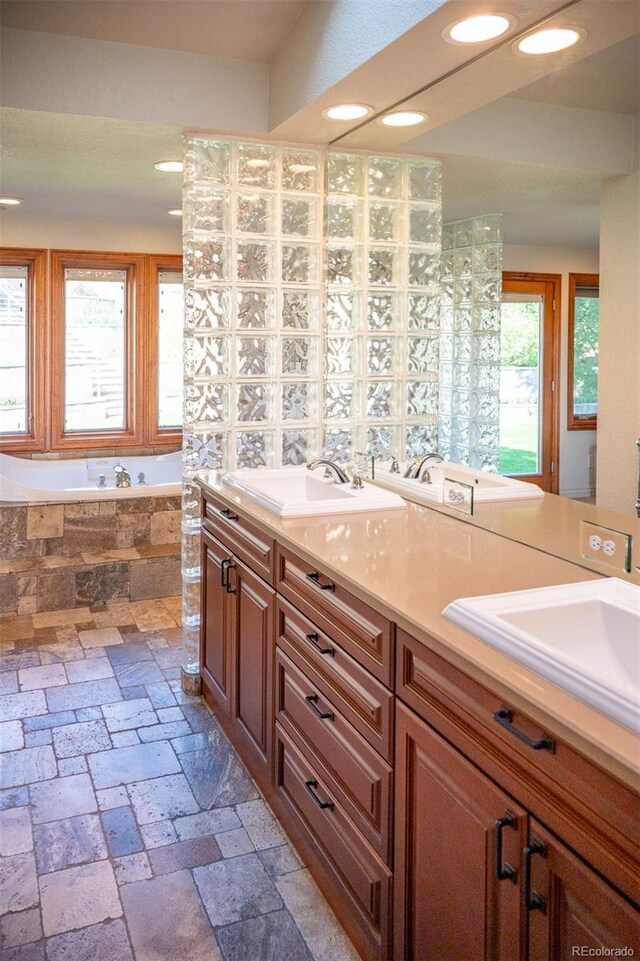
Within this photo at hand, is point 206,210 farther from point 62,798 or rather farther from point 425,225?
point 62,798

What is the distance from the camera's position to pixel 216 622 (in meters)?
2.99

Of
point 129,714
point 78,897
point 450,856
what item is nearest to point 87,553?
point 129,714

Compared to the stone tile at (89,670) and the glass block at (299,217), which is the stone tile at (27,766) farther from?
the glass block at (299,217)

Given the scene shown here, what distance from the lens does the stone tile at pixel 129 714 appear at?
9.91 ft

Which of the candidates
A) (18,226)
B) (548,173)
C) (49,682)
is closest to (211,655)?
(49,682)

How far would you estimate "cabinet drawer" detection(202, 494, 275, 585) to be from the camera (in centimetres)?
→ 238

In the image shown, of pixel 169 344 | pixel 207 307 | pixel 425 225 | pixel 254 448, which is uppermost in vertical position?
pixel 425 225

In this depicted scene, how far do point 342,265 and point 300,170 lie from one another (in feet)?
1.37

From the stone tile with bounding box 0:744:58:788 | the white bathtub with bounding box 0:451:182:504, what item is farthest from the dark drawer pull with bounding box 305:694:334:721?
the white bathtub with bounding box 0:451:182:504

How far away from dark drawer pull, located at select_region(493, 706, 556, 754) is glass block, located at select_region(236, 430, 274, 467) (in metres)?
2.21

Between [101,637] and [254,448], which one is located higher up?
[254,448]

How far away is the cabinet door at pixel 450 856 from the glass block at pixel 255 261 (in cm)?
211

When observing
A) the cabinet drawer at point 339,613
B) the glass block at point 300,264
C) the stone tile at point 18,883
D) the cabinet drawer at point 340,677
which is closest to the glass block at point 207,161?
the glass block at point 300,264

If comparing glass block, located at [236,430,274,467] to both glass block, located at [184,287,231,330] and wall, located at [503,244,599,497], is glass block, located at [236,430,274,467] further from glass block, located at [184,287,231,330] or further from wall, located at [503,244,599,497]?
wall, located at [503,244,599,497]
